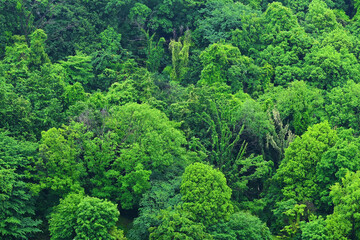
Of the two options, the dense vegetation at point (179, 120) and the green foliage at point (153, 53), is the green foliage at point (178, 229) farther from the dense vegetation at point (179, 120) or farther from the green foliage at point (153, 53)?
the green foliage at point (153, 53)

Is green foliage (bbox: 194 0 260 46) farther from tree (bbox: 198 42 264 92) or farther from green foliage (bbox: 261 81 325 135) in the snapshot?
green foliage (bbox: 261 81 325 135)

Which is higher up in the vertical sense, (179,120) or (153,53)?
(153,53)

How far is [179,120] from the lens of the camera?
45.9 meters

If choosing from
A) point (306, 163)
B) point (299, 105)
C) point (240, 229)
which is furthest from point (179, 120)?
point (240, 229)

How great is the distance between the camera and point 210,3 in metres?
59.2

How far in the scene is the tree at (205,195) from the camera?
36438 mm

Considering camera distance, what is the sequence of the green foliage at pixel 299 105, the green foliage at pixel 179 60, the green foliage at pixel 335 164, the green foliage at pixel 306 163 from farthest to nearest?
the green foliage at pixel 179 60
the green foliage at pixel 299 105
the green foliage at pixel 306 163
the green foliage at pixel 335 164

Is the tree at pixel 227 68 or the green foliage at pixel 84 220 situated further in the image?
the tree at pixel 227 68

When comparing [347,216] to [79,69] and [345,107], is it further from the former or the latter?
[79,69]

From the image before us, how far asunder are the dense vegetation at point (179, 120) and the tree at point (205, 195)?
8 cm

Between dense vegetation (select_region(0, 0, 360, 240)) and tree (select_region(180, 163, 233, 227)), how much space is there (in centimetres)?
8

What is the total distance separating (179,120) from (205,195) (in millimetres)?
10158

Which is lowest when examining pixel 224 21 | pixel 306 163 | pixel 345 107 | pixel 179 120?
pixel 179 120

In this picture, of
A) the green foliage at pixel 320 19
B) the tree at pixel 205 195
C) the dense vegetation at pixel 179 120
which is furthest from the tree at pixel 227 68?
the tree at pixel 205 195
